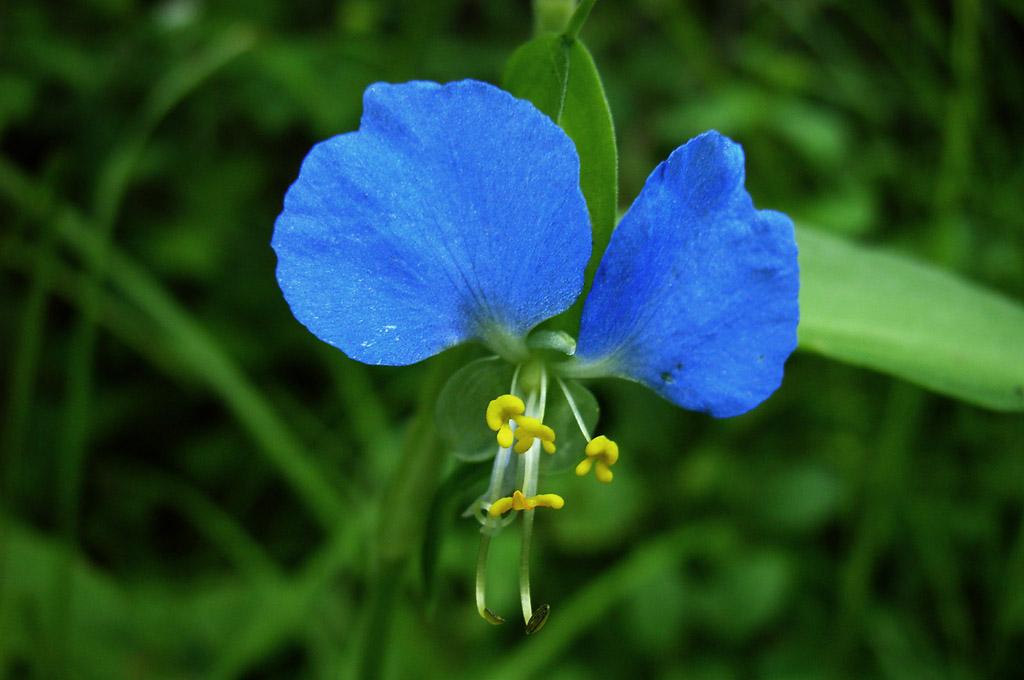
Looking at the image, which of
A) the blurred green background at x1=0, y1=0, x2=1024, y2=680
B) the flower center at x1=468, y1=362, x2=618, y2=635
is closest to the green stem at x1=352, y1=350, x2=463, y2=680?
the blurred green background at x1=0, y1=0, x2=1024, y2=680

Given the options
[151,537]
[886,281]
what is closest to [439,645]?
[151,537]

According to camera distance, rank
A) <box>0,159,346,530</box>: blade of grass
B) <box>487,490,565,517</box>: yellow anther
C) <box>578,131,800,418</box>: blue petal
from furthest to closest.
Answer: <box>0,159,346,530</box>: blade of grass
<box>487,490,565,517</box>: yellow anther
<box>578,131,800,418</box>: blue petal

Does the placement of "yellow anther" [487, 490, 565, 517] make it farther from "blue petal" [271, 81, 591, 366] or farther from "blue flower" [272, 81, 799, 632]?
"blue petal" [271, 81, 591, 366]

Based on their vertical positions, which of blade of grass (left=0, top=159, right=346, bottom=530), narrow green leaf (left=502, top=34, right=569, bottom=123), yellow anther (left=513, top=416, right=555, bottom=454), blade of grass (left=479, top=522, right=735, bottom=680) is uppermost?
narrow green leaf (left=502, top=34, right=569, bottom=123)

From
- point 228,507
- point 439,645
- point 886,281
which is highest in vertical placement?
point 886,281

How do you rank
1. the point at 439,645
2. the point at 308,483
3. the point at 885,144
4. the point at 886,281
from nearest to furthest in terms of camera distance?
the point at 886,281 → the point at 308,483 → the point at 439,645 → the point at 885,144

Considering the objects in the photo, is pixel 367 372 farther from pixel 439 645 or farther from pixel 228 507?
pixel 439 645

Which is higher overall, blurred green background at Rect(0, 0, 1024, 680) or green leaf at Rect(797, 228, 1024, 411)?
green leaf at Rect(797, 228, 1024, 411)

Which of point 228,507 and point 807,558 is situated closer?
point 807,558
